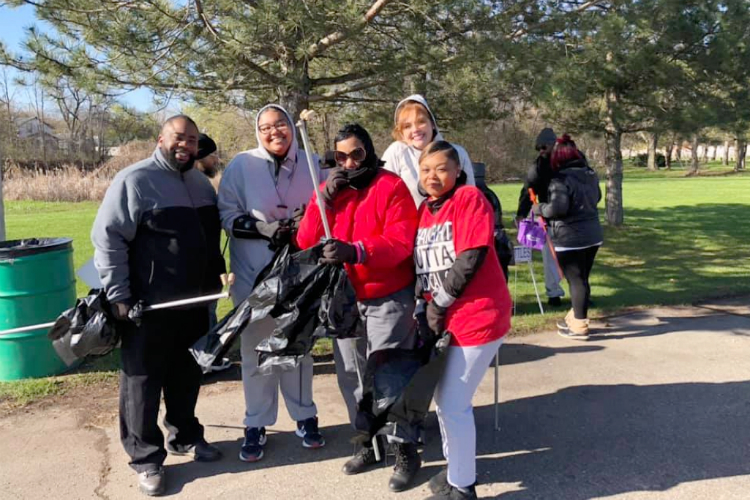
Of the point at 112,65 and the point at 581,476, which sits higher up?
the point at 112,65

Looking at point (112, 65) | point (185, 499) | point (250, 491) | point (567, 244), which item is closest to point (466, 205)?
point (250, 491)

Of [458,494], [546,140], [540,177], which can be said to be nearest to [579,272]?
[540,177]

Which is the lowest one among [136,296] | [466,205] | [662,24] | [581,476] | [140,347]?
[581,476]

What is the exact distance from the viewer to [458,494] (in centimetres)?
298

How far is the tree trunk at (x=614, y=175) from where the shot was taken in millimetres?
13204

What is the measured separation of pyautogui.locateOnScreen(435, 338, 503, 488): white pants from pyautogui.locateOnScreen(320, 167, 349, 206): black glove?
99cm

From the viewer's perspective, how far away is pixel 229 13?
5660 millimetres

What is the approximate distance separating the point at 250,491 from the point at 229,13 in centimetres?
434

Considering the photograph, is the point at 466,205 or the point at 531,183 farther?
the point at 531,183

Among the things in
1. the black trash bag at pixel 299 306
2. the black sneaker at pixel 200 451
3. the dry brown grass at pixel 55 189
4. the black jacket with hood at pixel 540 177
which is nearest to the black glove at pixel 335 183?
the black trash bag at pixel 299 306

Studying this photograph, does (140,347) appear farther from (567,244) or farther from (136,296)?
(567,244)

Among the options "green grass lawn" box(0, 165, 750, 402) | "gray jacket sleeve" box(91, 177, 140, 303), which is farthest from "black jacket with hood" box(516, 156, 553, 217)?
"gray jacket sleeve" box(91, 177, 140, 303)

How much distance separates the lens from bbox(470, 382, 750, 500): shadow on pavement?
A: 10.7ft

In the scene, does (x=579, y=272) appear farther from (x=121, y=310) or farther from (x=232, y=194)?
(x=121, y=310)
